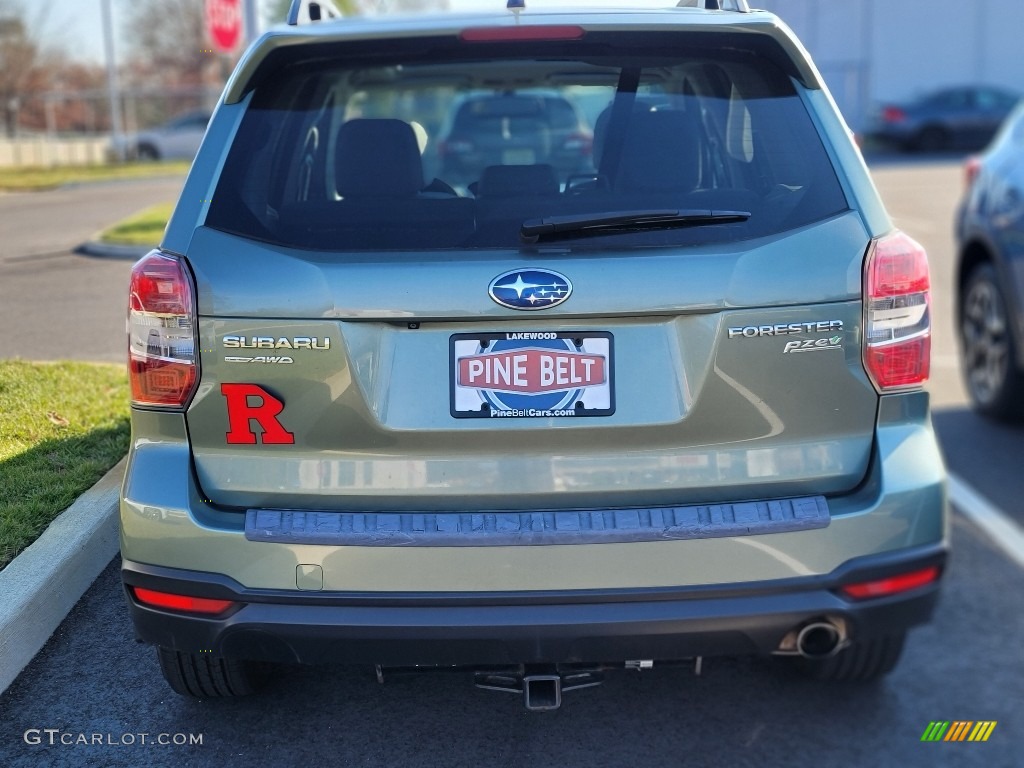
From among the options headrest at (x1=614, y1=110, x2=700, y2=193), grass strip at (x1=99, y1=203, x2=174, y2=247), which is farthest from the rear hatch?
grass strip at (x1=99, y1=203, x2=174, y2=247)

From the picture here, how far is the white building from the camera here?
1378 inches

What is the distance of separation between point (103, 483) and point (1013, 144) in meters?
4.83

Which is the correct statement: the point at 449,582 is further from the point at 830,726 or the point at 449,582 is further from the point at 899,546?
the point at 830,726

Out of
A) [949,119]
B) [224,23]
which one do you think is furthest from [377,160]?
[949,119]

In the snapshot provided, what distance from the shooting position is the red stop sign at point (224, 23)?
13.0m

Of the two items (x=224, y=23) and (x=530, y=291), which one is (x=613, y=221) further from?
(x=224, y=23)

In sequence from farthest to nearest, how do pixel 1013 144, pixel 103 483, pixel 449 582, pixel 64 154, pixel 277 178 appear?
pixel 64 154 → pixel 1013 144 → pixel 103 483 → pixel 277 178 → pixel 449 582

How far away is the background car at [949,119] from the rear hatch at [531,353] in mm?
29072

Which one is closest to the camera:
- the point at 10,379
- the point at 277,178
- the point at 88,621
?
the point at 277,178

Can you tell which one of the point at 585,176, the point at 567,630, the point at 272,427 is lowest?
the point at 567,630

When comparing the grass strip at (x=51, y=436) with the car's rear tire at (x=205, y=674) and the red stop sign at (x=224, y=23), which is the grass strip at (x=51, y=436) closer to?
the car's rear tire at (x=205, y=674)

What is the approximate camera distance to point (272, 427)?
2617 mm

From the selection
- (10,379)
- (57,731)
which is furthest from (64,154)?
(57,731)

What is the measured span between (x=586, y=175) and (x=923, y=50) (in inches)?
1422
